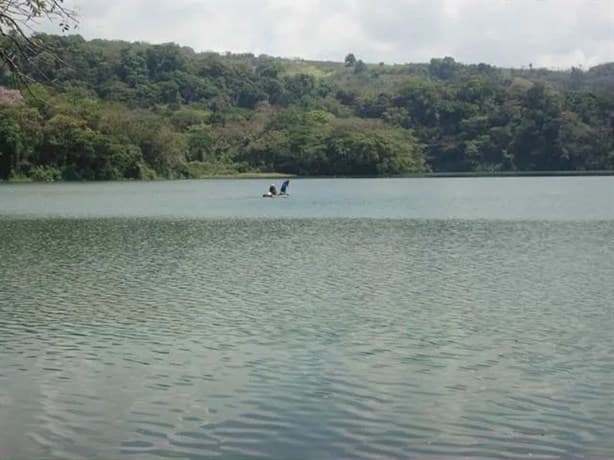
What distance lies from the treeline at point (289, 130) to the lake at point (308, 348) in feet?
237

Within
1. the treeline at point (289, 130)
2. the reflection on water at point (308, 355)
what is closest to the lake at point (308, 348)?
the reflection on water at point (308, 355)

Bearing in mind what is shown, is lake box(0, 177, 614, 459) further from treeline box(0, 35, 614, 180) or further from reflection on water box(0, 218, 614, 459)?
treeline box(0, 35, 614, 180)

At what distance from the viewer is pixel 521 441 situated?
10.1 m

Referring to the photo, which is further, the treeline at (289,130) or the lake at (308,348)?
the treeline at (289,130)

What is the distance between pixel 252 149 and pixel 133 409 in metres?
122

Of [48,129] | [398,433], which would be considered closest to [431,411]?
[398,433]

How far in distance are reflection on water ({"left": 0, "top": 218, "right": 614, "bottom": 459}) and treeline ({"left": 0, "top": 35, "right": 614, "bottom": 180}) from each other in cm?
7726

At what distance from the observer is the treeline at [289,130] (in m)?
104

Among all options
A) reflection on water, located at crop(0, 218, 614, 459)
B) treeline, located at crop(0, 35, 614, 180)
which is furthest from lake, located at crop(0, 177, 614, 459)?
treeline, located at crop(0, 35, 614, 180)

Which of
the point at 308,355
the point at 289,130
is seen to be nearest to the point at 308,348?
the point at 308,355

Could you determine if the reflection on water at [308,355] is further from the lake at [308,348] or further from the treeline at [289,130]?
the treeline at [289,130]

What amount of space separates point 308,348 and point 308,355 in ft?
1.77

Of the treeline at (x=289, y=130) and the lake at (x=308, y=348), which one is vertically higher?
the treeline at (x=289, y=130)

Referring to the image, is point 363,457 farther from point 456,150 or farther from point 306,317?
point 456,150
